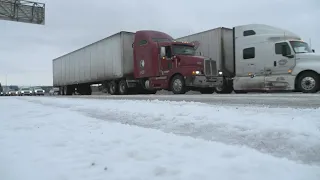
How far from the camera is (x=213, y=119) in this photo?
4664 millimetres

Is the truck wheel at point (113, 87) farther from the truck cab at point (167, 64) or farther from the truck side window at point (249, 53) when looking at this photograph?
the truck side window at point (249, 53)

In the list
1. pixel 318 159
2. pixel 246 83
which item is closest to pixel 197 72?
pixel 246 83

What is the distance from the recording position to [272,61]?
544 inches

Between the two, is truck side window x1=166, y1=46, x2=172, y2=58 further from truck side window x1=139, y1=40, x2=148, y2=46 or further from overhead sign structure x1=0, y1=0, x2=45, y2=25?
overhead sign structure x1=0, y1=0, x2=45, y2=25

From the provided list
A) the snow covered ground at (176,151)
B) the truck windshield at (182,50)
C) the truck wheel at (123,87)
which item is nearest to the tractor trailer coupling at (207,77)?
the truck windshield at (182,50)

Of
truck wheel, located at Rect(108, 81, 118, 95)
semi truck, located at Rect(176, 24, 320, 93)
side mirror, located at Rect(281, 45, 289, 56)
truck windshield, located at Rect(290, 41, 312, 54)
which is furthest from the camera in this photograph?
truck wheel, located at Rect(108, 81, 118, 95)

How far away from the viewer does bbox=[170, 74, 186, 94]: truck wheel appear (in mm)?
14438

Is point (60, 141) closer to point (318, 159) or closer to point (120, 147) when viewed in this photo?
point (120, 147)

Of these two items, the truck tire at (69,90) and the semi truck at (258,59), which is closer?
the semi truck at (258,59)

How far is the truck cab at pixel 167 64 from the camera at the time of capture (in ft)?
47.3

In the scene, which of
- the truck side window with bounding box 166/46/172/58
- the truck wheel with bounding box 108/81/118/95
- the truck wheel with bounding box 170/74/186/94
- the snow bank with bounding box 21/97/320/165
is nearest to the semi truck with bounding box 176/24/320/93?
the truck wheel with bounding box 170/74/186/94

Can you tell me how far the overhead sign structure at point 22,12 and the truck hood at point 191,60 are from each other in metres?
15.0

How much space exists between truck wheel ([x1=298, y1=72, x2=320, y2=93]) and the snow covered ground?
8.14m

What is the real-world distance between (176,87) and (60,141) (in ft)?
36.7
